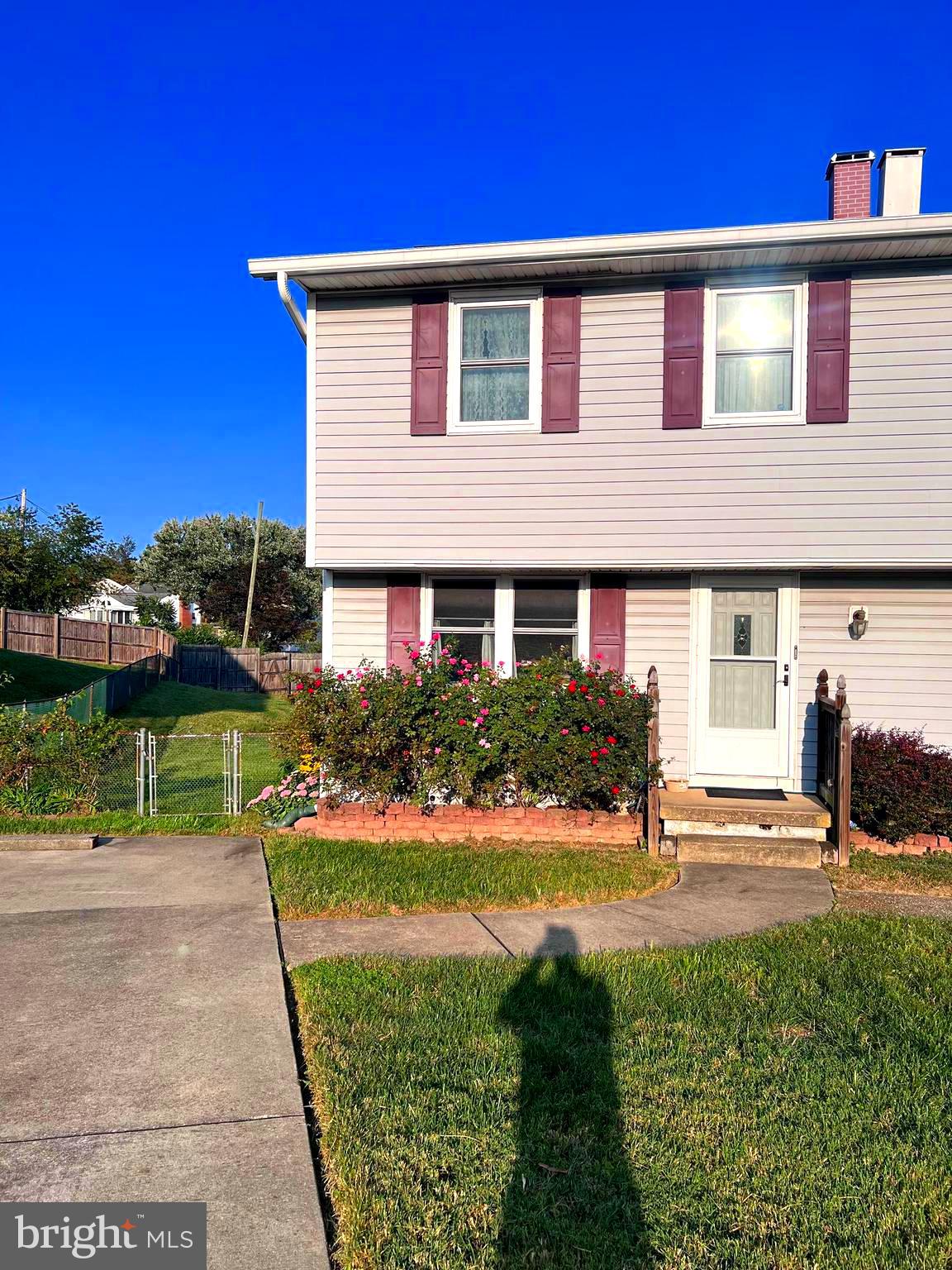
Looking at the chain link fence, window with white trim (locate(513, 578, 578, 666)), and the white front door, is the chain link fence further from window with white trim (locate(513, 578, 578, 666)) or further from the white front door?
the white front door

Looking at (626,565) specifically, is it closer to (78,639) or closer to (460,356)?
(460,356)

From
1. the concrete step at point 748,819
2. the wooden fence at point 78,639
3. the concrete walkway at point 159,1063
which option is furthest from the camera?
the wooden fence at point 78,639

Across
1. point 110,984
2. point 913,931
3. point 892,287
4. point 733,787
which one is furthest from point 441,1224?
point 892,287

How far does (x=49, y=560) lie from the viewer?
1602cm

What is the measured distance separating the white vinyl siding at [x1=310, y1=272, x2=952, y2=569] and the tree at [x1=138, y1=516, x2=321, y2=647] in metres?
28.6

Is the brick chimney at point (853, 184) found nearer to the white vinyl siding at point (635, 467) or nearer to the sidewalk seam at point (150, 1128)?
the white vinyl siding at point (635, 467)

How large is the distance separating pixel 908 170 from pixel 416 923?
8390 mm

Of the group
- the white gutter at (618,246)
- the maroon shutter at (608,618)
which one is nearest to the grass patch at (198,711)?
the maroon shutter at (608,618)

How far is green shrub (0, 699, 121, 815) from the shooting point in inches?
303

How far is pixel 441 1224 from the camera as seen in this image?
7.85 feet

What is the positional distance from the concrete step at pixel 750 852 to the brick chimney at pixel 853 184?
6.15 meters

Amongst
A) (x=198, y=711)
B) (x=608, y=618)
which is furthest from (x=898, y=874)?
(x=198, y=711)

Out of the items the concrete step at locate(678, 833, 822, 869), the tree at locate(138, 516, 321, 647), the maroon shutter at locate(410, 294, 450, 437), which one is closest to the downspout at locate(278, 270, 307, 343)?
the maroon shutter at locate(410, 294, 450, 437)

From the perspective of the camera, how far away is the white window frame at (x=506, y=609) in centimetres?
815
